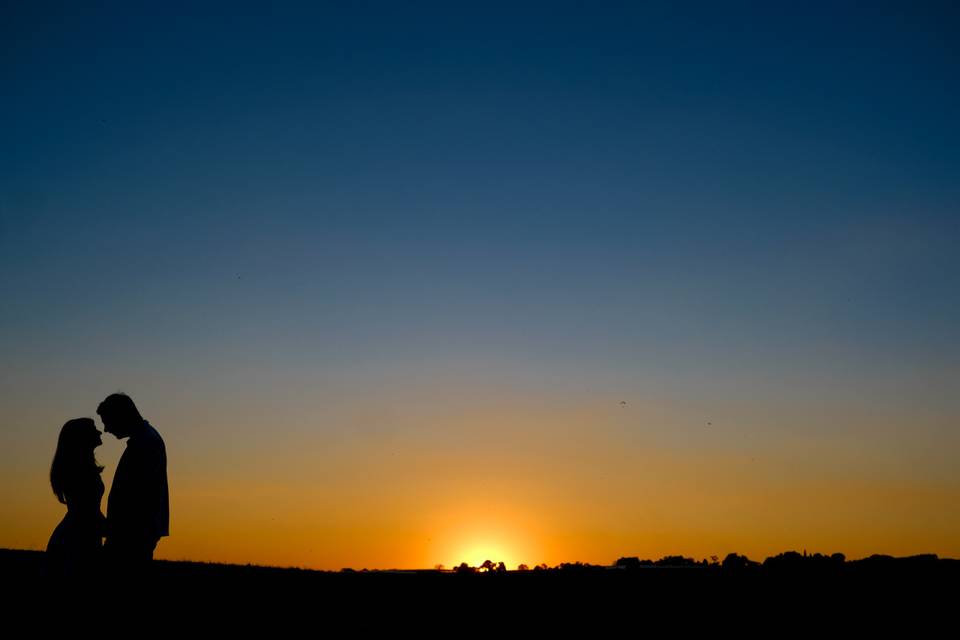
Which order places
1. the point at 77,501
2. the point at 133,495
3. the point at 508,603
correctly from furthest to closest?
the point at 508,603, the point at 77,501, the point at 133,495

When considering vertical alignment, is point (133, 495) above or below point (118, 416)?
below

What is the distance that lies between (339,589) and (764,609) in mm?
8607

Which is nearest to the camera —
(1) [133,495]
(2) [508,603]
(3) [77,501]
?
(1) [133,495]

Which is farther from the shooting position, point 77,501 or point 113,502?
point 77,501

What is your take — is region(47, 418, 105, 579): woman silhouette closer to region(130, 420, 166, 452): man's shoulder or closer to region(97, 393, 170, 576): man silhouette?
region(97, 393, 170, 576): man silhouette

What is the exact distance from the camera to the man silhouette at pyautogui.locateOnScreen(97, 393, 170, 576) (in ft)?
30.3

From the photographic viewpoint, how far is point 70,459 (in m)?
9.66

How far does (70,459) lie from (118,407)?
0.91m

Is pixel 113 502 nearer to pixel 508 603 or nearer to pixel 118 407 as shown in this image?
pixel 118 407

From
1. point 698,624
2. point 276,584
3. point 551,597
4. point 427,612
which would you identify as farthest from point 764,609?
point 276,584

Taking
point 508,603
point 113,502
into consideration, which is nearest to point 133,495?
point 113,502

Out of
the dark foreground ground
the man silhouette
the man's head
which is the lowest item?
the dark foreground ground

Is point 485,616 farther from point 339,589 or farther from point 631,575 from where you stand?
point 631,575

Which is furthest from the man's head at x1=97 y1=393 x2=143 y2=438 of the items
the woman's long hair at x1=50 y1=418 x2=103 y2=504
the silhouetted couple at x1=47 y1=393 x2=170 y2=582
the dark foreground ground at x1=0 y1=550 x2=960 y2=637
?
the dark foreground ground at x1=0 y1=550 x2=960 y2=637
